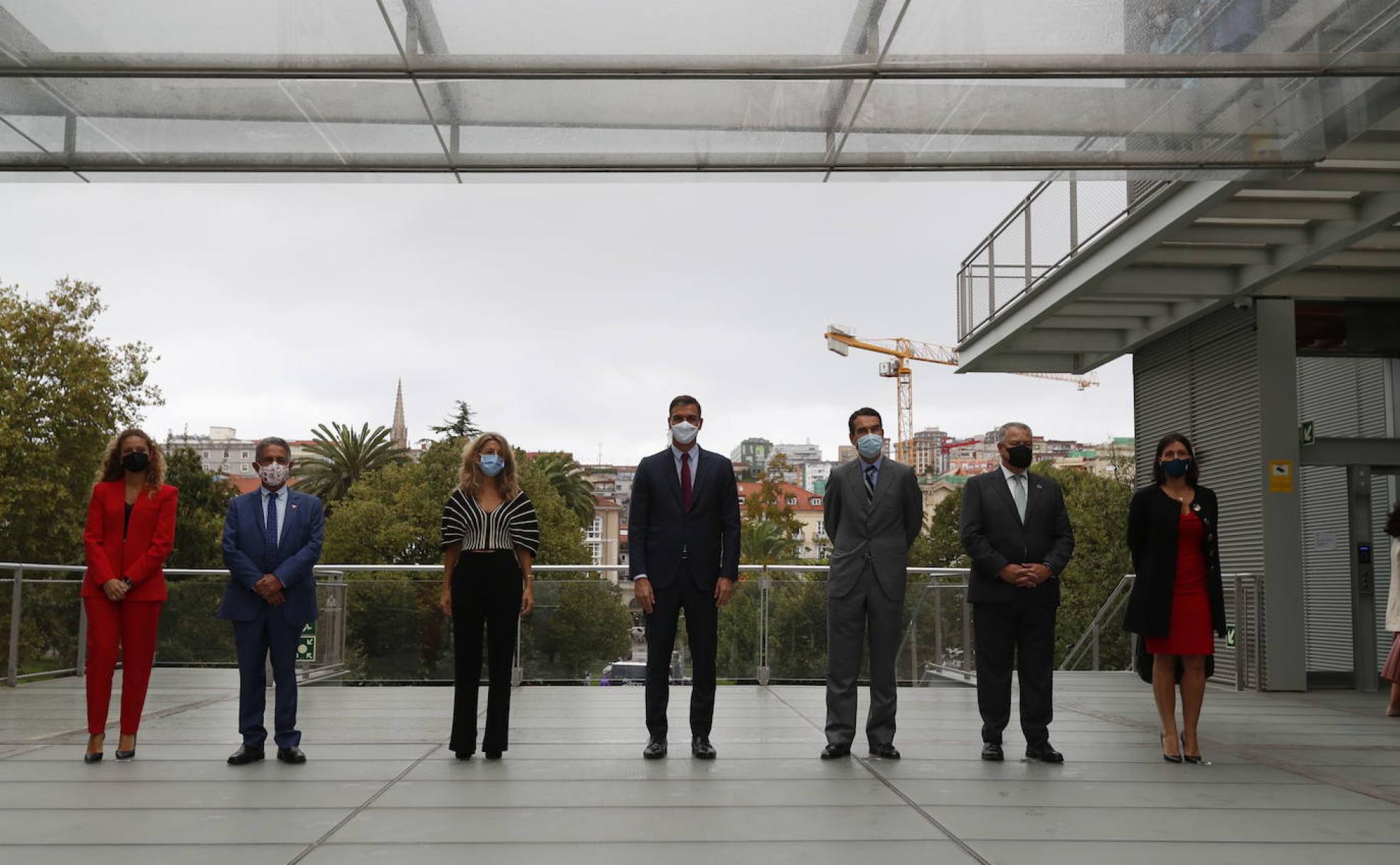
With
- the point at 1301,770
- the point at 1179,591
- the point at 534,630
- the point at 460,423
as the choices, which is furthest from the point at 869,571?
the point at 460,423

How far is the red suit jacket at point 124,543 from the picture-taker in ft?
22.4

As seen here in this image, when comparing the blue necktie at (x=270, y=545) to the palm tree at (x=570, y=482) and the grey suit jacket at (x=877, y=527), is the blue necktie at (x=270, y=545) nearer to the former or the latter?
the grey suit jacket at (x=877, y=527)

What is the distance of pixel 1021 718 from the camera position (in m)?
6.88

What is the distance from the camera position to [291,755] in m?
6.62

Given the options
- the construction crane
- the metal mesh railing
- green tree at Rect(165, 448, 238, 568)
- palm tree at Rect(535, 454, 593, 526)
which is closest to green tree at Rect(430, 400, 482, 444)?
palm tree at Rect(535, 454, 593, 526)

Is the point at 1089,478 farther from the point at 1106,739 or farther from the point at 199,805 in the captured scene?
the point at 199,805

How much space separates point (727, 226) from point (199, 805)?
412 ft

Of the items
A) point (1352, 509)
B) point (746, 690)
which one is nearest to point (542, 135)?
point (746, 690)

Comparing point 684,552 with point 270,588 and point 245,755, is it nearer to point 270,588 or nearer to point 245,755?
point 270,588

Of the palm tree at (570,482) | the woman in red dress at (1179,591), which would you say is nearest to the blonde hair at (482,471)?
the woman in red dress at (1179,591)

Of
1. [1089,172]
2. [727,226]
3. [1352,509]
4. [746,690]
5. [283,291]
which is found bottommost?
[746,690]

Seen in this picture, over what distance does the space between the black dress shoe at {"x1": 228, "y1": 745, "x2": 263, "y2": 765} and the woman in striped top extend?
0.99 meters

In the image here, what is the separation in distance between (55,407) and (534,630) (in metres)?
24.1

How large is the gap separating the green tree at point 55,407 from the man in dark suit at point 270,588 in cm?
2663
